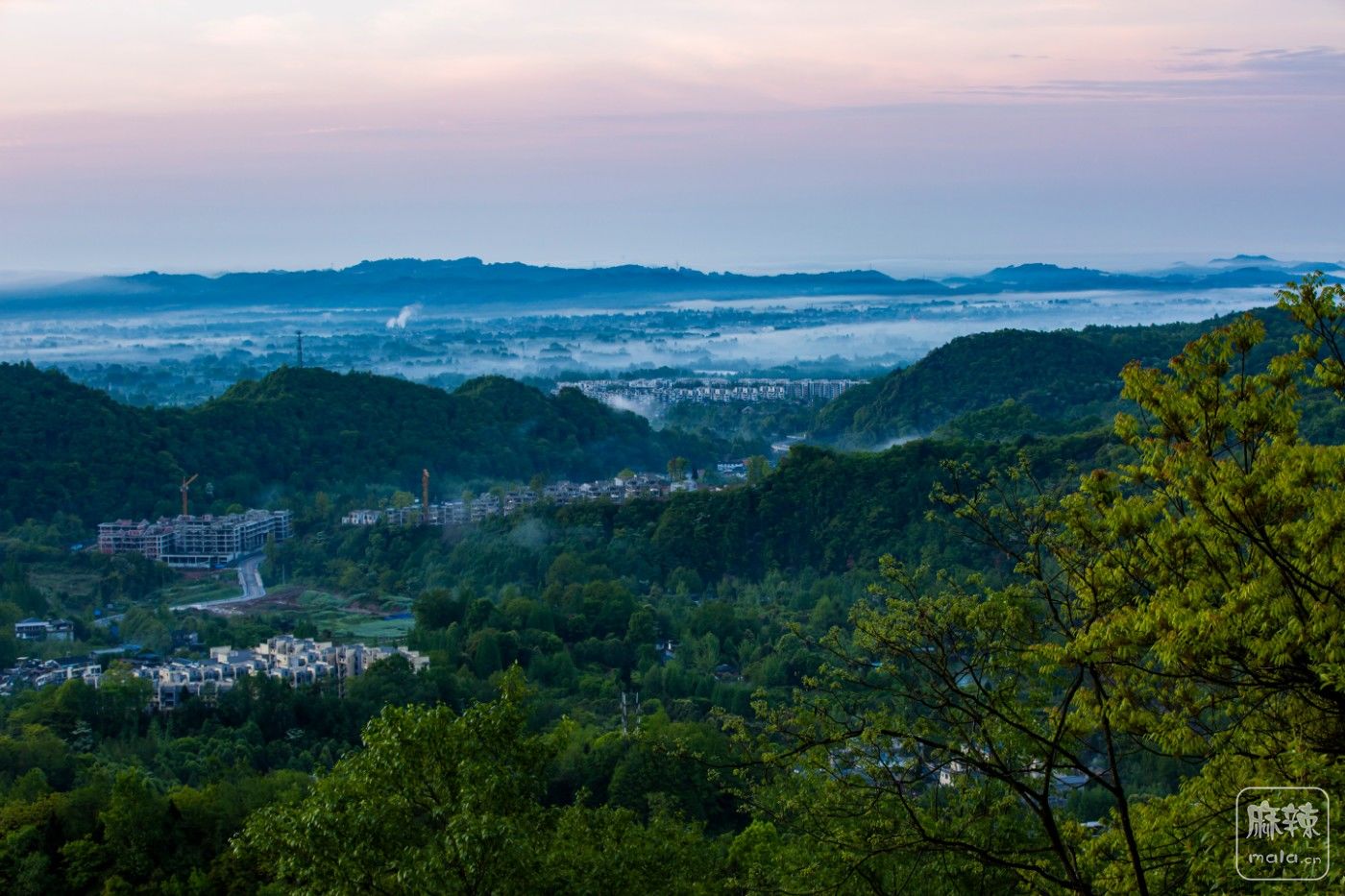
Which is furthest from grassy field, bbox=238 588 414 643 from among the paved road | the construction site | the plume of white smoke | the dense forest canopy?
the plume of white smoke

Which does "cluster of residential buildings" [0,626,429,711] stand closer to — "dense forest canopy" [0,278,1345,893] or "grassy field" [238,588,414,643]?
"dense forest canopy" [0,278,1345,893]

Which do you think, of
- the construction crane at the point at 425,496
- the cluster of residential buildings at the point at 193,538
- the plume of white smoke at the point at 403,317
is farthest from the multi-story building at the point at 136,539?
the plume of white smoke at the point at 403,317

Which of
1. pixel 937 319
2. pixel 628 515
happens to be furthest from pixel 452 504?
pixel 937 319

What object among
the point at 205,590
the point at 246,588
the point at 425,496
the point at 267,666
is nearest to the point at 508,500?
the point at 425,496

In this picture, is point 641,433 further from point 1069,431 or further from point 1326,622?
point 1326,622

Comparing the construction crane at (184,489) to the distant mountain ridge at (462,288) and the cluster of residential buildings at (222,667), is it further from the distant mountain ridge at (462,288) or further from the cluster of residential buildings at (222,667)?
the distant mountain ridge at (462,288)

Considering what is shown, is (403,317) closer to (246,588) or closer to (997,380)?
(997,380)

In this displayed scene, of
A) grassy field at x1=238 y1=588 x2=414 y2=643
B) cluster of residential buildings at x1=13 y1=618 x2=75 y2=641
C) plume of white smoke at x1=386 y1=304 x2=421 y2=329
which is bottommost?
grassy field at x1=238 y1=588 x2=414 y2=643
